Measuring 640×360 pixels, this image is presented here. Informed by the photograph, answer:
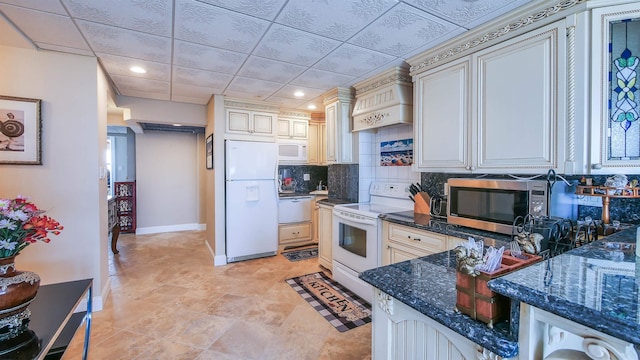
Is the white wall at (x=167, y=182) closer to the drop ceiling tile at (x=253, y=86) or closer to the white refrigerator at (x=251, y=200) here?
the white refrigerator at (x=251, y=200)

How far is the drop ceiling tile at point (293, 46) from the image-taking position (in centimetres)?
216

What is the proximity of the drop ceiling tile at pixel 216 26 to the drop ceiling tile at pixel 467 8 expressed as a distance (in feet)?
3.52

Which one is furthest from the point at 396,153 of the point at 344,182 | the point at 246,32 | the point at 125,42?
the point at 125,42

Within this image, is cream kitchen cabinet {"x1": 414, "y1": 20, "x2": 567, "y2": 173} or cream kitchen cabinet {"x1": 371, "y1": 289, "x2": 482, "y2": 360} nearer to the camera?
cream kitchen cabinet {"x1": 371, "y1": 289, "x2": 482, "y2": 360}

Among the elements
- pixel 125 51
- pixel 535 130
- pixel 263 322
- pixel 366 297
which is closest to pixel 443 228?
pixel 535 130

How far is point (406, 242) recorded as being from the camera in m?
2.41

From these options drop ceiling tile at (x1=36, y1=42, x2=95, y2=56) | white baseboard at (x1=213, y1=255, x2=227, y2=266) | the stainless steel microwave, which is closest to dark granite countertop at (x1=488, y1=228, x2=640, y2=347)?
the stainless steel microwave

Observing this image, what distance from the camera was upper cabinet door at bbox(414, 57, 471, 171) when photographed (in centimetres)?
223

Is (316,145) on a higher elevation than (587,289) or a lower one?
higher

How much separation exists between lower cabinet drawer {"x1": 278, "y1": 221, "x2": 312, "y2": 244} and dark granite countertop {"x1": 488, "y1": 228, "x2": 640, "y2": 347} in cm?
395

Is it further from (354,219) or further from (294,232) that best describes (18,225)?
(294,232)

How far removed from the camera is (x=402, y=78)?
2881mm

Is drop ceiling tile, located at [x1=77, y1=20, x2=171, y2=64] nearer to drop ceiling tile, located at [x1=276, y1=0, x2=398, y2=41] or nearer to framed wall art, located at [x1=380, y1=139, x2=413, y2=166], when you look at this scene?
drop ceiling tile, located at [x1=276, y1=0, x2=398, y2=41]

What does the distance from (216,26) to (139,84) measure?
6.35 ft
